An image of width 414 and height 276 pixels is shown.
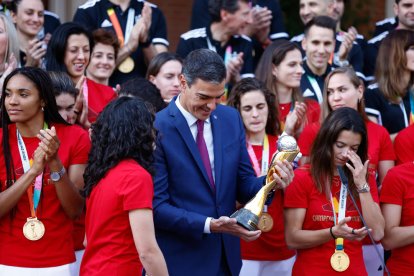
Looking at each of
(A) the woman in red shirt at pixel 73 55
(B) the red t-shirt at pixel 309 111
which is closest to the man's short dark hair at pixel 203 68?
(A) the woman in red shirt at pixel 73 55

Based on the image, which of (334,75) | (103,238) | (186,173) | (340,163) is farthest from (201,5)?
(103,238)

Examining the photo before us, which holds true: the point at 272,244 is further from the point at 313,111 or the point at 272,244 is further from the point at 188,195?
the point at 313,111

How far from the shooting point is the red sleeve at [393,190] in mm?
6184

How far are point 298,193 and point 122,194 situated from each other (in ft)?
5.54

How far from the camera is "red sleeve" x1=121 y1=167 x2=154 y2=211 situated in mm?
4605

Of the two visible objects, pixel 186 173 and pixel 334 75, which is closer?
pixel 186 173

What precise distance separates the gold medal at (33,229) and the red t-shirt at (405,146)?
2.92 meters

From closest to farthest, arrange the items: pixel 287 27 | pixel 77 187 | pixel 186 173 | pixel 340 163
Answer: pixel 186 173 → pixel 77 187 → pixel 340 163 → pixel 287 27

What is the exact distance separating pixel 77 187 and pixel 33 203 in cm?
30

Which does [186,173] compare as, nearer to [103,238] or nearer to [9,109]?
[103,238]

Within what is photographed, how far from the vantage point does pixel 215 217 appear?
17.4 ft

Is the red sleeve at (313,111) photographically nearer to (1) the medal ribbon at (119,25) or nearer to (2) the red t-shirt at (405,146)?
(2) the red t-shirt at (405,146)

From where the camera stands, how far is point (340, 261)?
19.2ft

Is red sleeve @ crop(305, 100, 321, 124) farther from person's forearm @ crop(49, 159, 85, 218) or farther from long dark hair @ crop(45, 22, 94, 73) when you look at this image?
person's forearm @ crop(49, 159, 85, 218)
